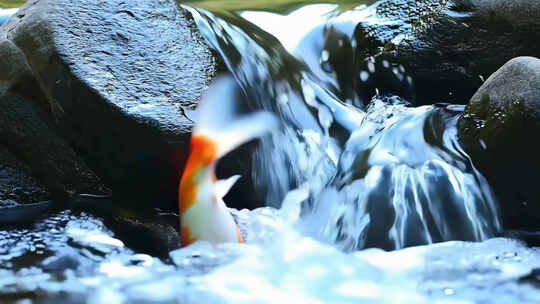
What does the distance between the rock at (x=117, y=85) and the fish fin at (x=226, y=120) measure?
5.1 inches

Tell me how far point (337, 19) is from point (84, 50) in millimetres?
2344

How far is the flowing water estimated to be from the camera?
105 inches

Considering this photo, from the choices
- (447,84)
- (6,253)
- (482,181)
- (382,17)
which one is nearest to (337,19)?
(382,17)

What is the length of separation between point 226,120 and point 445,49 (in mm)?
2289

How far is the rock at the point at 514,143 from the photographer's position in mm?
3633

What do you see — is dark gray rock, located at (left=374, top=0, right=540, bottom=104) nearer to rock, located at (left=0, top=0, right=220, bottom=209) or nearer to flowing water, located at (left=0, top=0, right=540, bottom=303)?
flowing water, located at (left=0, top=0, right=540, bottom=303)

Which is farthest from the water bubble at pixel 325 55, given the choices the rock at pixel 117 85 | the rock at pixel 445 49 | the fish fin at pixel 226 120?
the rock at pixel 117 85

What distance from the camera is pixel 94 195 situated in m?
4.06

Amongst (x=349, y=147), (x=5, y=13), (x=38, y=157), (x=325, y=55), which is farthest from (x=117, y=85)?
(x=5, y=13)

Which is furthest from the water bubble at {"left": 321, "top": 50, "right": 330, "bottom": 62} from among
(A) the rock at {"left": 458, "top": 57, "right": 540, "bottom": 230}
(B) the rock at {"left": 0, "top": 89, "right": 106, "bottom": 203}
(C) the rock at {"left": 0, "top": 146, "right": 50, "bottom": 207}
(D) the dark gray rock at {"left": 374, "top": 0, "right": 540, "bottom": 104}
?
(C) the rock at {"left": 0, "top": 146, "right": 50, "bottom": 207}

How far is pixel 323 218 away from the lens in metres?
3.74

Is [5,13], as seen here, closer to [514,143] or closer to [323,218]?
[323,218]

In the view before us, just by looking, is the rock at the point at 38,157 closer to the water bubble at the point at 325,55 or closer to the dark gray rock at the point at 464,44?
the water bubble at the point at 325,55

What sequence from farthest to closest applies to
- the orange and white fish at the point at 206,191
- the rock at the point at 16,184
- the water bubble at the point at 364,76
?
the water bubble at the point at 364,76
the rock at the point at 16,184
the orange and white fish at the point at 206,191
